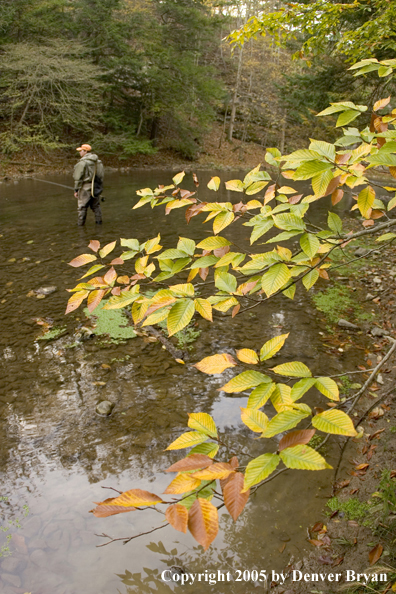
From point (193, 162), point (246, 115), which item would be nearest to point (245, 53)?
point (246, 115)

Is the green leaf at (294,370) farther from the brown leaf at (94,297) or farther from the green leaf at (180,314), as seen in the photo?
the brown leaf at (94,297)

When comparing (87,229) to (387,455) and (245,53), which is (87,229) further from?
(245,53)

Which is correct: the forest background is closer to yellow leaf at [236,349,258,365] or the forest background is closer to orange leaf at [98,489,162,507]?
yellow leaf at [236,349,258,365]

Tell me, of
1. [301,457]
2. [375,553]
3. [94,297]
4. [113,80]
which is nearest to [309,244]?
[301,457]

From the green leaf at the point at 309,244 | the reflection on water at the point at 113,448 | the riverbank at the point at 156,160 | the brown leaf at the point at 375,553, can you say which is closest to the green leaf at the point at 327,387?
the green leaf at the point at 309,244

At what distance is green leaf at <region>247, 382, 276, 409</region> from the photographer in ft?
3.79

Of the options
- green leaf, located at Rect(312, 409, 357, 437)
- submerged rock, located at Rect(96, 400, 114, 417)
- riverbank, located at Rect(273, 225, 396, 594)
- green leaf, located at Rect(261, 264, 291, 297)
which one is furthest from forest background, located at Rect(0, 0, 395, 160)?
green leaf, located at Rect(312, 409, 357, 437)

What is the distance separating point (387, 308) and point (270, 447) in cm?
352

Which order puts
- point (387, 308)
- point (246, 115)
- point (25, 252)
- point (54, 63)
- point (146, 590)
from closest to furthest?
1. point (146, 590)
2. point (387, 308)
3. point (25, 252)
4. point (54, 63)
5. point (246, 115)

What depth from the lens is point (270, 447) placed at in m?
3.15

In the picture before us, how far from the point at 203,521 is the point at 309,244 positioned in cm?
103

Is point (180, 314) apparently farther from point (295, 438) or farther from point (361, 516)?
point (361, 516)

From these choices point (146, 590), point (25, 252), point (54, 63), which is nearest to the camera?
point (146, 590)

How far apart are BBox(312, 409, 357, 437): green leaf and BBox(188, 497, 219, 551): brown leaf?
348 mm
